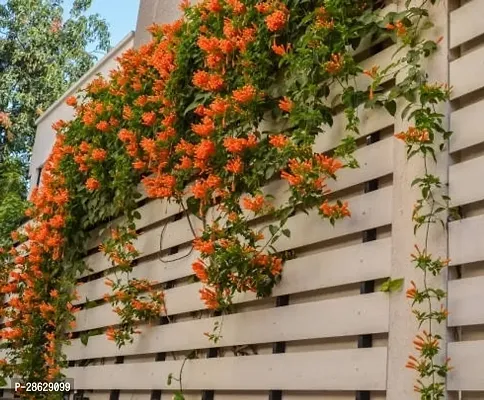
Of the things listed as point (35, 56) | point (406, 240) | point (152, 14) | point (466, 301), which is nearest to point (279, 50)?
point (406, 240)

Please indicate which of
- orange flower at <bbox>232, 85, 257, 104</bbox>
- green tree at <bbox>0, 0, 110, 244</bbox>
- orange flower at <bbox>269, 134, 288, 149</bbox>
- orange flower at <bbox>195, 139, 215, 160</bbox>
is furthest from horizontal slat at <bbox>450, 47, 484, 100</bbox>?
green tree at <bbox>0, 0, 110, 244</bbox>

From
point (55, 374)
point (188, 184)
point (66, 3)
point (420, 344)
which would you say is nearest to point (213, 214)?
point (188, 184)

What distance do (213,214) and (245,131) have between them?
49 centimetres

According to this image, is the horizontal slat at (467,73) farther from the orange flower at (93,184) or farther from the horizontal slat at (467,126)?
the orange flower at (93,184)

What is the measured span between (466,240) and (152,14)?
12.4 ft

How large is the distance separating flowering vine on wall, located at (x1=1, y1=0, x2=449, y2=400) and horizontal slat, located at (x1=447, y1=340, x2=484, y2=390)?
3cm

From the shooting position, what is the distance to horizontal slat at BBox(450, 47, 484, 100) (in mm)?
2195

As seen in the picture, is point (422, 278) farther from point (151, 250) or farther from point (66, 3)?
point (66, 3)

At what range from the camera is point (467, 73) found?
7.33 ft

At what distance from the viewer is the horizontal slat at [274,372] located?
2.34m

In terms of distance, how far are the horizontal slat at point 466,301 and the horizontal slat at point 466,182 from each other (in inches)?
8.9

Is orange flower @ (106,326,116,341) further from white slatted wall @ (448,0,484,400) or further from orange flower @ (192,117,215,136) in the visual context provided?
white slatted wall @ (448,0,484,400)

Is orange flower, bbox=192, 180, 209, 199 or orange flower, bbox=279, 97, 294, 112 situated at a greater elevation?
orange flower, bbox=279, 97, 294, 112

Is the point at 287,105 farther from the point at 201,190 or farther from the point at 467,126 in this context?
the point at 467,126
